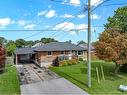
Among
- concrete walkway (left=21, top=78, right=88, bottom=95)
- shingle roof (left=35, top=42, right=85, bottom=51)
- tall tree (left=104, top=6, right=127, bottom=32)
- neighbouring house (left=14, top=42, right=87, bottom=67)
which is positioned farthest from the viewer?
shingle roof (left=35, top=42, right=85, bottom=51)

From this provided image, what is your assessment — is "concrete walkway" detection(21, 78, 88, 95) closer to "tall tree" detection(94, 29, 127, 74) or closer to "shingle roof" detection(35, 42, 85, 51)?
"tall tree" detection(94, 29, 127, 74)

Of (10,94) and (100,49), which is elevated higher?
(100,49)

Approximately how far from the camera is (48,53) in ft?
129

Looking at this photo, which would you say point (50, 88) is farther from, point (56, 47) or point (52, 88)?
point (56, 47)

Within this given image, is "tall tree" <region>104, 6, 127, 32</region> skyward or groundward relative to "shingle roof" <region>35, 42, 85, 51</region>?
skyward

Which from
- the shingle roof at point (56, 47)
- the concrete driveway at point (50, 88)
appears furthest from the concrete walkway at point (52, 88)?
the shingle roof at point (56, 47)

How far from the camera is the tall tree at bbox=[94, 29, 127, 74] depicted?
23156 mm

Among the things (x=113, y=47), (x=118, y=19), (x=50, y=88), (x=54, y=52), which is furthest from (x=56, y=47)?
(x=50, y=88)

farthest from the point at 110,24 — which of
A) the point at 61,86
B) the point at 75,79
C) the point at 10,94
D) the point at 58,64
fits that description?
the point at 10,94

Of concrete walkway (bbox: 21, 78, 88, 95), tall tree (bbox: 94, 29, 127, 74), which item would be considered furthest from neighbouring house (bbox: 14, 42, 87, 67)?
concrete walkway (bbox: 21, 78, 88, 95)

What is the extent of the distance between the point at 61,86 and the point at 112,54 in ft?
20.6

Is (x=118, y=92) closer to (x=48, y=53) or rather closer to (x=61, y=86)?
(x=61, y=86)

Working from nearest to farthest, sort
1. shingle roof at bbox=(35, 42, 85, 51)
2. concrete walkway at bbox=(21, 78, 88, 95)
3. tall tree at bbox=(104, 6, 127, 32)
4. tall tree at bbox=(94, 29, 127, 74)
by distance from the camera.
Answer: concrete walkway at bbox=(21, 78, 88, 95)
tall tree at bbox=(94, 29, 127, 74)
tall tree at bbox=(104, 6, 127, 32)
shingle roof at bbox=(35, 42, 85, 51)

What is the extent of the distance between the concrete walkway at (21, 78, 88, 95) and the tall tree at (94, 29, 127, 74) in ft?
16.4
